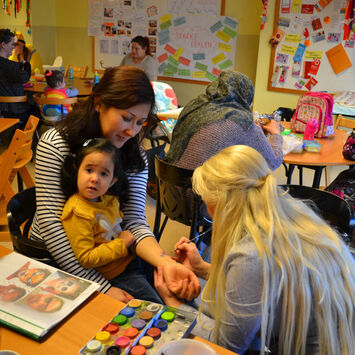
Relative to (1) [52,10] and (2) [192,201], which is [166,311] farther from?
(1) [52,10]

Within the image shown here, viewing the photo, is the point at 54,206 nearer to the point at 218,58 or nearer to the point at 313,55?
the point at 313,55

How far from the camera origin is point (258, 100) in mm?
5008

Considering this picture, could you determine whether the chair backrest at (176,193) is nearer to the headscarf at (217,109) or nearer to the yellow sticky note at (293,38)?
the headscarf at (217,109)

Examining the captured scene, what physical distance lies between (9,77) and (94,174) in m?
3.61

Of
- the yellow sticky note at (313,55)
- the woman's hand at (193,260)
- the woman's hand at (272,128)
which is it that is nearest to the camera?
the woman's hand at (193,260)

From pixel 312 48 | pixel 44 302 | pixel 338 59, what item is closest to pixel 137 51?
pixel 312 48

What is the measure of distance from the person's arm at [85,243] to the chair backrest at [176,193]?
700 millimetres

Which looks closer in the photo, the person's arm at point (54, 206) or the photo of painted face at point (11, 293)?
the photo of painted face at point (11, 293)

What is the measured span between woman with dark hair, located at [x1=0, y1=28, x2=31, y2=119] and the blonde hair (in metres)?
3.98

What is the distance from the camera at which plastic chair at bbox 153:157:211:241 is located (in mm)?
1931

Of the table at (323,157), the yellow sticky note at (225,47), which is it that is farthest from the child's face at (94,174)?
the yellow sticky note at (225,47)

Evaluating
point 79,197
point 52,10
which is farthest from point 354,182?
point 52,10

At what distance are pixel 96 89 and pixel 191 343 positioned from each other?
101cm

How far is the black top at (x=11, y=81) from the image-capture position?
427 cm
